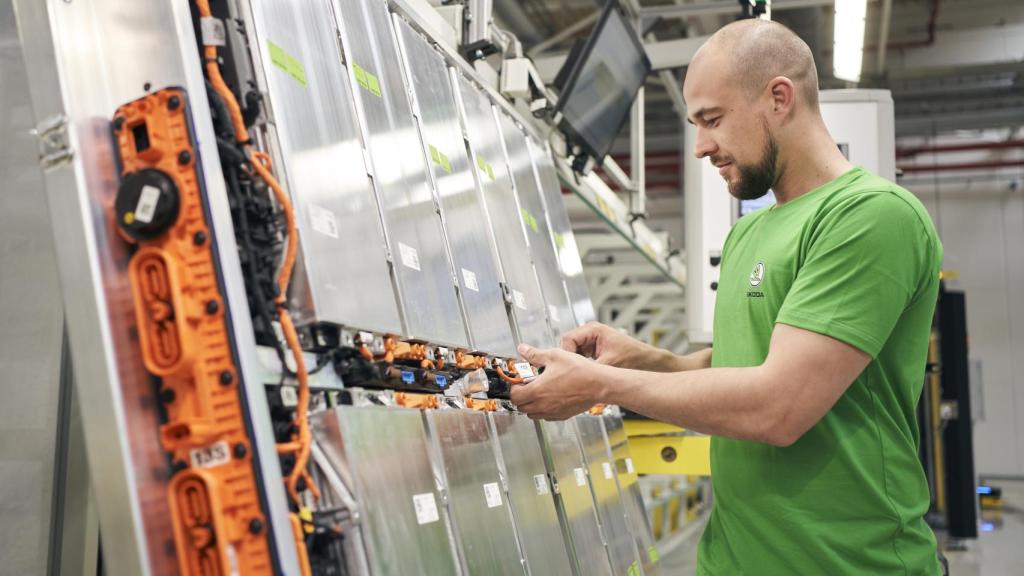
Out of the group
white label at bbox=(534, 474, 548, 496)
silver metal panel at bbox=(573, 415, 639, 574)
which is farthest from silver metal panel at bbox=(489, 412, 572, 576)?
silver metal panel at bbox=(573, 415, 639, 574)

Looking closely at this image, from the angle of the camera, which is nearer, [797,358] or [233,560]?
[233,560]

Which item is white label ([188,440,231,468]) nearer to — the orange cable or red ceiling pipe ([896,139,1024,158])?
the orange cable

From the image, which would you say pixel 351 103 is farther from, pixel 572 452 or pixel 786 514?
pixel 572 452

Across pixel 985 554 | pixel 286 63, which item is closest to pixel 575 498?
pixel 286 63

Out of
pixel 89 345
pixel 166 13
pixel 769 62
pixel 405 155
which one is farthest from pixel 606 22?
pixel 89 345

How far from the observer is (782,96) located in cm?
220

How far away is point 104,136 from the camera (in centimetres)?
178

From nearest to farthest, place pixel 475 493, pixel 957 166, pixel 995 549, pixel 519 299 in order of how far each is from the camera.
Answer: pixel 475 493 < pixel 519 299 < pixel 995 549 < pixel 957 166

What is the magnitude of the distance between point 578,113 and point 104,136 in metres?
3.92

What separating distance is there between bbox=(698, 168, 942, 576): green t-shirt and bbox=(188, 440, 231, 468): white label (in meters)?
1.09

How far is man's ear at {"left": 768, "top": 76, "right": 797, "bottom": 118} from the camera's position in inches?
86.5

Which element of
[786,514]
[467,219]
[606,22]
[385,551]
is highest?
[606,22]

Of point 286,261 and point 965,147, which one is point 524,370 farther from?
point 965,147

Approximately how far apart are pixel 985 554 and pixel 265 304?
9.43m
